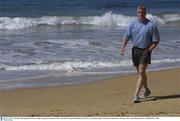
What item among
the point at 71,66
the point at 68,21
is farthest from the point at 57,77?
the point at 68,21

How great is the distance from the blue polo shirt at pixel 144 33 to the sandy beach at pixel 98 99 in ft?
3.08

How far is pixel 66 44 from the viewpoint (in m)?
17.0

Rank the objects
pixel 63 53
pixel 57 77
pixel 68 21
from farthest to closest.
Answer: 1. pixel 68 21
2. pixel 63 53
3. pixel 57 77

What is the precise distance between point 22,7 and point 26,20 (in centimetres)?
710

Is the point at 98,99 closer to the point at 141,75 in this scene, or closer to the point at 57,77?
the point at 141,75

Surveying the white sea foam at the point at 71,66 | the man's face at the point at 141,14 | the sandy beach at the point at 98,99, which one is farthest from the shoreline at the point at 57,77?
the man's face at the point at 141,14

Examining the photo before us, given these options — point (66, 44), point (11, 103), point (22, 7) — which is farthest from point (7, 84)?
point (22, 7)

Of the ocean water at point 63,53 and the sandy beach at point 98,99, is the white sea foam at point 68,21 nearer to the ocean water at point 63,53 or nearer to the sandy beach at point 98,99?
the ocean water at point 63,53

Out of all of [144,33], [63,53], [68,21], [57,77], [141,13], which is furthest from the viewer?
[68,21]

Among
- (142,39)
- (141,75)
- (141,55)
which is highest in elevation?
(142,39)

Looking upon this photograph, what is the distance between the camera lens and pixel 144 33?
30.5ft

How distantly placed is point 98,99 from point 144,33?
1.39 metres

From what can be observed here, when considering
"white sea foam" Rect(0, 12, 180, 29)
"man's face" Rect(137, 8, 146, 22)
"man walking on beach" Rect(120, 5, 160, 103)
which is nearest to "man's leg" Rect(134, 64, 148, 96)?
"man walking on beach" Rect(120, 5, 160, 103)

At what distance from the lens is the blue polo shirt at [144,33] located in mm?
9305
